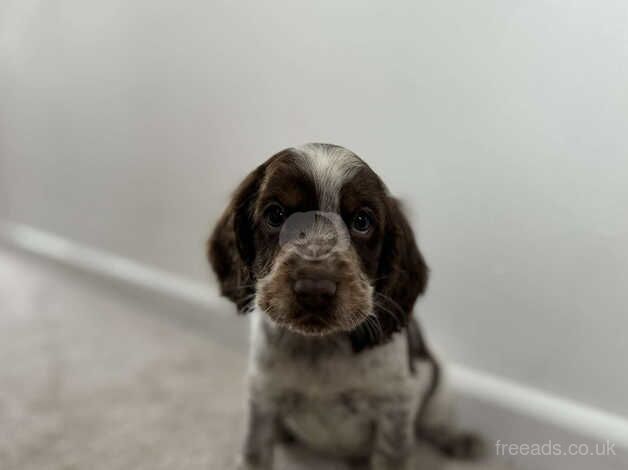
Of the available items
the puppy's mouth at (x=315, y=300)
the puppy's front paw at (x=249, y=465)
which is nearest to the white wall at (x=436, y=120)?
the puppy's mouth at (x=315, y=300)

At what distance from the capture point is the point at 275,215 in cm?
115

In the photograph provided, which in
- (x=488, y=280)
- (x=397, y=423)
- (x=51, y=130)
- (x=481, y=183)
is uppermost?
(x=481, y=183)

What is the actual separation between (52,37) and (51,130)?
0.42m

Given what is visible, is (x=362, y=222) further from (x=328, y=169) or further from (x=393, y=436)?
(x=393, y=436)

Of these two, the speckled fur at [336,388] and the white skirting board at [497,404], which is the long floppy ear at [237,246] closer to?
the speckled fur at [336,388]

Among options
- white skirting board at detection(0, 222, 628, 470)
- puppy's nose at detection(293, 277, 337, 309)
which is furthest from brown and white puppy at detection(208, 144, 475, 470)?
white skirting board at detection(0, 222, 628, 470)

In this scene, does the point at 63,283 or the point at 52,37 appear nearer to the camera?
the point at 52,37

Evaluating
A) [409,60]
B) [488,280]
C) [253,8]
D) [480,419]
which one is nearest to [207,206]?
[253,8]

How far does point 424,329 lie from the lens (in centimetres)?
187

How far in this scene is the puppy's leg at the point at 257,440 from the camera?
1532 mm

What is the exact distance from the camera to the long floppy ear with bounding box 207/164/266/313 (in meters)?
1.25

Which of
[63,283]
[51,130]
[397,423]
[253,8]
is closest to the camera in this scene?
[253,8]

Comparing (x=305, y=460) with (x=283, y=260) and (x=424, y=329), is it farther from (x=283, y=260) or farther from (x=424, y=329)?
(x=283, y=260)

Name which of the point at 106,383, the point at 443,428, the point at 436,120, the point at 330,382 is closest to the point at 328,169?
the point at 436,120
